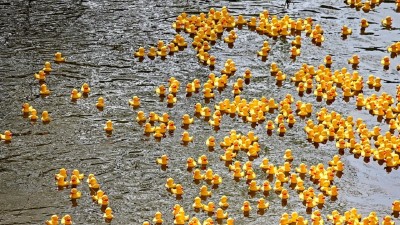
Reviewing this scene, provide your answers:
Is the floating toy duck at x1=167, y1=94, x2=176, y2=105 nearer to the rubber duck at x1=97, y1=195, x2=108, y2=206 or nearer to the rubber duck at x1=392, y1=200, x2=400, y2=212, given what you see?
the rubber duck at x1=97, y1=195, x2=108, y2=206

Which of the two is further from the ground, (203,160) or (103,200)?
(203,160)

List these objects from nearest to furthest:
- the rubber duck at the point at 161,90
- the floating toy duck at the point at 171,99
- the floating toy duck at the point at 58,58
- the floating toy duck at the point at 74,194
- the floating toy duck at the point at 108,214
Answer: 1. the floating toy duck at the point at 108,214
2. the floating toy duck at the point at 74,194
3. the floating toy duck at the point at 171,99
4. the rubber duck at the point at 161,90
5. the floating toy duck at the point at 58,58

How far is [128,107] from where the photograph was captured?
13984 millimetres

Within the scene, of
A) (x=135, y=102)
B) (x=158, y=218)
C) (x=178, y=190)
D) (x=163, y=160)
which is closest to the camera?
(x=158, y=218)

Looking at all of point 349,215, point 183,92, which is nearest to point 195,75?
point 183,92

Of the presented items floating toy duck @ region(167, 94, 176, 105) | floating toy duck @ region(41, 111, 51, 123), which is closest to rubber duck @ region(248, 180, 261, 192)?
floating toy duck @ region(167, 94, 176, 105)

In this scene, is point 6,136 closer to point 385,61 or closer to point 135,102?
point 135,102

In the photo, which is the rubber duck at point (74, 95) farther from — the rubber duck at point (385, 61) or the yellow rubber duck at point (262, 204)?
the rubber duck at point (385, 61)

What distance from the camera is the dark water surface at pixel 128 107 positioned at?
38.3 ft

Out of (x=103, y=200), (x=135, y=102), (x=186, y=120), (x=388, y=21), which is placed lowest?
(x=103, y=200)

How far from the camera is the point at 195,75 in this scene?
592 inches

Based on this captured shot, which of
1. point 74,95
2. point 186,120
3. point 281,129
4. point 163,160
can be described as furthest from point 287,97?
point 74,95

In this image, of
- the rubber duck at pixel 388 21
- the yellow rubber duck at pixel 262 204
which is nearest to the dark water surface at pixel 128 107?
the yellow rubber duck at pixel 262 204

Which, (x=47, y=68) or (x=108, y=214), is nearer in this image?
(x=108, y=214)
